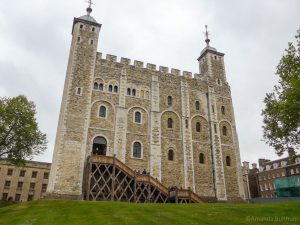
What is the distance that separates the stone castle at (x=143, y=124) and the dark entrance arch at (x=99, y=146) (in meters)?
0.10

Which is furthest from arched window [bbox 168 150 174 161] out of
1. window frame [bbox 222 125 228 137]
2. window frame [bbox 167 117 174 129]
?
window frame [bbox 222 125 228 137]

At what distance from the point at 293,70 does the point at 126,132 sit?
57.9ft

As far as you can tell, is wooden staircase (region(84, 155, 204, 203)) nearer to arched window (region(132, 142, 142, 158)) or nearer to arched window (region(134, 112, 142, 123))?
arched window (region(132, 142, 142, 158))

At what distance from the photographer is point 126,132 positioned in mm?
31250

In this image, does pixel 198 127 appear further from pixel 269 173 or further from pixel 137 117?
pixel 269 173

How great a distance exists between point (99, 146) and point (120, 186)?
576 centimetres

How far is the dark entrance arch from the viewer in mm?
29734

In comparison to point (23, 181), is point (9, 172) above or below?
above

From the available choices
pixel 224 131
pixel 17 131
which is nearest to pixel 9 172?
pixel 17 131

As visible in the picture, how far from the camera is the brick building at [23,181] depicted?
2116 inches

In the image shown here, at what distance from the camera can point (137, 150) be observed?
31.2m

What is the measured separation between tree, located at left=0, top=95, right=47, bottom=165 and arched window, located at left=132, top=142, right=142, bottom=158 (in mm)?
9749

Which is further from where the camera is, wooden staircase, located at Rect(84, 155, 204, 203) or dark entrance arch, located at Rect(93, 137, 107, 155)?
dark entrance arch, located at Rect(93, 137, 107, 155)

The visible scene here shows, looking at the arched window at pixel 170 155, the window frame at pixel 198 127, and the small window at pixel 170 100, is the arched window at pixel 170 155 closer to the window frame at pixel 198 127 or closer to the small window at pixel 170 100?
the window frame at pixel 198 127
